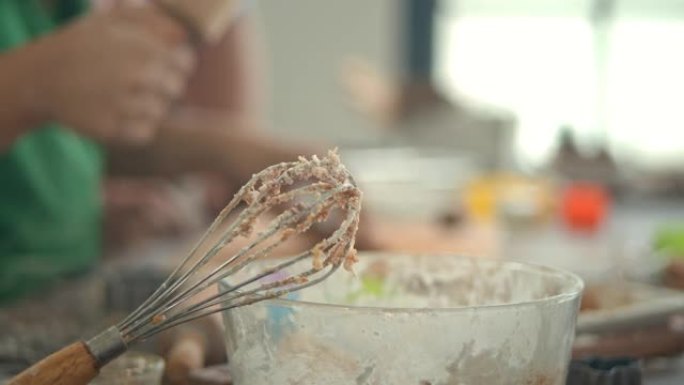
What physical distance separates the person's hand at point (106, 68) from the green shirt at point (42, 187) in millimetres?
254

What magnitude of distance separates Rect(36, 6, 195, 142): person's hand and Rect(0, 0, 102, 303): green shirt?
254 millimetres

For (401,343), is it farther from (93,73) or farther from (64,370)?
(93,73)

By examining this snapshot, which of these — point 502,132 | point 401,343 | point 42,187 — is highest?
point 401,343

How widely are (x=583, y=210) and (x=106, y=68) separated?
102 cm

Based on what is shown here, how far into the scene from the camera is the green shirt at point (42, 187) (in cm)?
134

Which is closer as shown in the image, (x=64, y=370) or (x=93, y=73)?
(x=64, y=370)

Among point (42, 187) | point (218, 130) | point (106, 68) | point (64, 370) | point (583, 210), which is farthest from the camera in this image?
point (583, 210)

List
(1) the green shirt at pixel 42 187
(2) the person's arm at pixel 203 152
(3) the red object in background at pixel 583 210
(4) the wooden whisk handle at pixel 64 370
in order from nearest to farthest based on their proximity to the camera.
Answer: (4) the wooden whisk handle at pixel 64 370 → (1) the green shirt at pixel 42 187 → (2) the person's arm at pixel 203 152 → (3) the red object in background at pixel 583 210

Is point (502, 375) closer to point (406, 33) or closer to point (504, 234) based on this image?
point (504, 234)

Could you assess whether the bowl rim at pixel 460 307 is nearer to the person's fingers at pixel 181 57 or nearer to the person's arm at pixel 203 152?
the person's fingers at pixel 181 57

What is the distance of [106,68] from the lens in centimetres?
105

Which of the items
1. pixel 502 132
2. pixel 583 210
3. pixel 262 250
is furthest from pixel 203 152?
pixel 502 132

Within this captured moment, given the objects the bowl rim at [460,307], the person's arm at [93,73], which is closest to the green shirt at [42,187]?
the person's arm at [93,73]

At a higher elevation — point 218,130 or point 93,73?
point 93,73
